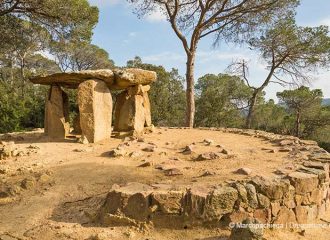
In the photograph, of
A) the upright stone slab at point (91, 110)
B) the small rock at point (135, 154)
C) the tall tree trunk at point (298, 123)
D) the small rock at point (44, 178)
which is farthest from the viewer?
the tall tree trunk at point (298, 123)

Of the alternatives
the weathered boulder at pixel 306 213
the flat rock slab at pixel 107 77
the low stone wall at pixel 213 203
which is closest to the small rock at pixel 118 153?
the low stone wall at pixel 213 203

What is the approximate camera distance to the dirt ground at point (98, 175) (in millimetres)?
3627

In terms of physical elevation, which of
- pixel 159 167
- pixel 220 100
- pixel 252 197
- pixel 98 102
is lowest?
pixel 252 197

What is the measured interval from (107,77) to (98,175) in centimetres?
291

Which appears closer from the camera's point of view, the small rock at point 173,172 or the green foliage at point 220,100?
the small rock at point 173,172

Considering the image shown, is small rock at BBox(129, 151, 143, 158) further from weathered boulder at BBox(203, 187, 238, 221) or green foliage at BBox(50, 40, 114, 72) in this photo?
green foliage at BBox(50, 40, 114, 72)

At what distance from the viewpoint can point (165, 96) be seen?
17.2m

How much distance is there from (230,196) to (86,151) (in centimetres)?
340

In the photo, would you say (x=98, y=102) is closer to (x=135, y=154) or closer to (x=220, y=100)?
(x=135, y=154)

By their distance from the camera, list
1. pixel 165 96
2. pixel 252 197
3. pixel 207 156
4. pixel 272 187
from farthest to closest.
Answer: pixel 165 96 → pixel 207 156 → pixel 272 187 → pixel 252 197

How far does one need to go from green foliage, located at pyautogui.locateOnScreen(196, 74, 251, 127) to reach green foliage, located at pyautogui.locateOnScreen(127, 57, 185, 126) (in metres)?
1.20

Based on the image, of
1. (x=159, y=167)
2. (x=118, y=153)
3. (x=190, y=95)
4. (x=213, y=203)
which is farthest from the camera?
(x=190, y=95)

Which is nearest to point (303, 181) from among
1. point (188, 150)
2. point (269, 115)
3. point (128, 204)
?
point (128, 204)

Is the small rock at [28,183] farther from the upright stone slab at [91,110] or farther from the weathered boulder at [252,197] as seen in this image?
the weathered boulder at [252,197]
